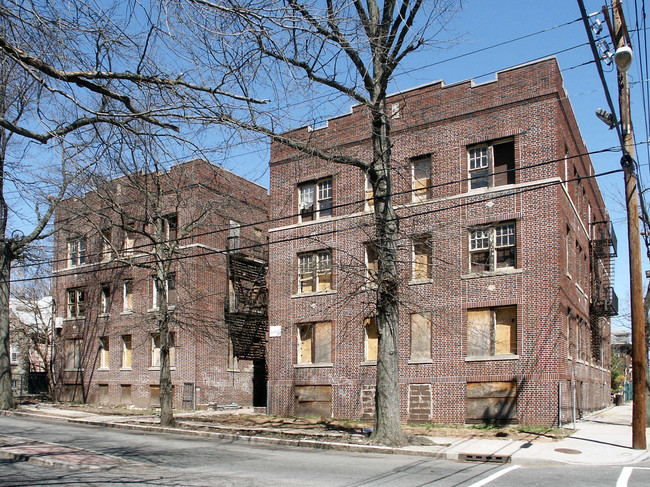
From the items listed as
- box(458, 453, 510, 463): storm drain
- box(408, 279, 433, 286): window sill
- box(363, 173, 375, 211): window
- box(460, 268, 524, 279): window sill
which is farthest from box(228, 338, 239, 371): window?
box(458, 453, 510, 463): storm drain

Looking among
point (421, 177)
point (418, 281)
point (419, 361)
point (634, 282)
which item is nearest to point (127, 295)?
point (418, 281)

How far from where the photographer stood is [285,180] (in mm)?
28656

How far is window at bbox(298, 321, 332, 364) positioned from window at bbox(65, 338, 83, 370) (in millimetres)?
16087

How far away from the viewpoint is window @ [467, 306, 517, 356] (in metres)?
22.1

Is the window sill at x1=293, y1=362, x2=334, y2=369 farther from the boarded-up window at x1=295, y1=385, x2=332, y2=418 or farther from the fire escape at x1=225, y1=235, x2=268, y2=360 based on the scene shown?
the fire escape at x1=225, y1=235, x2=268, y2=360

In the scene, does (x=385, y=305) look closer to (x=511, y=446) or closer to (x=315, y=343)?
(x=511, y=446)

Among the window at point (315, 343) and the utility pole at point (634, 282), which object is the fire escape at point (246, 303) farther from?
the utility pole at point (634, 282)

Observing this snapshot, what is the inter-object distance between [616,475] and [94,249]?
30.6m

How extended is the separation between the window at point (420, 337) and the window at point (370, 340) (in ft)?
5.53

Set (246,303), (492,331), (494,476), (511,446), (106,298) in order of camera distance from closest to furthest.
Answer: (494,476), (511,446), (492,331), (246,303), (106,298)

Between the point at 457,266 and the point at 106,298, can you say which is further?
the point at 106,298

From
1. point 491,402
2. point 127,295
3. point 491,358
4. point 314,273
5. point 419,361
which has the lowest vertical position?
point 491,402

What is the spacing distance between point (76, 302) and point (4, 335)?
7.68 metres

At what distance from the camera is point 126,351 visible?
34125 millimetres
